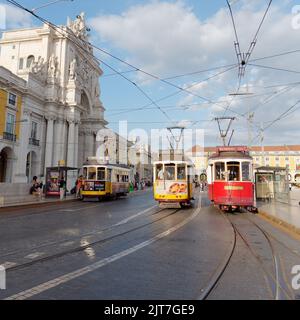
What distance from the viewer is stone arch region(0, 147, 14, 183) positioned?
33562 mm

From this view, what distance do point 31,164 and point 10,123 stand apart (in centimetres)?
781

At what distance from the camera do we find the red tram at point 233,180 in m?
15.4

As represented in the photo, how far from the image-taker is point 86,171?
82.5 ft

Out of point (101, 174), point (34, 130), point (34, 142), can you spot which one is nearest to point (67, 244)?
point (101, 174)

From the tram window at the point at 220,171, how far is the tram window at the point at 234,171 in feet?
1.05

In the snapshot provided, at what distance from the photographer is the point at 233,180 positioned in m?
15.5

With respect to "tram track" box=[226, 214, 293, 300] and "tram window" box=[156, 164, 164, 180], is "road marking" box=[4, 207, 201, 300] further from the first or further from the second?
"tram window" box=[156, 164, 164, 180]

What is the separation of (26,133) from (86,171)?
14.9m

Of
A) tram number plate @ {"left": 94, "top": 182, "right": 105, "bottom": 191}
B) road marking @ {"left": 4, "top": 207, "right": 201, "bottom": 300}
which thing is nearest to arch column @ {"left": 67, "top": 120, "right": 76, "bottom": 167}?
tram number plate @ {"left": 94, "top": 182, "right": 105, "bottom": 191}

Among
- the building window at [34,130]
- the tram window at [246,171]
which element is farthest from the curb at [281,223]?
the building window at [34,130]

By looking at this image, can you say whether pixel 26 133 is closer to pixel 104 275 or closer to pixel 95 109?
pixel 95 109

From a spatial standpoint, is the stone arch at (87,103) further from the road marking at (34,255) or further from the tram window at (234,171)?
the road marking at (34,255)

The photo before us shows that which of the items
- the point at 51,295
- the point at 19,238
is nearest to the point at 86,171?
the point at 19,238

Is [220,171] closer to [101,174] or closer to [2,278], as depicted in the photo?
[101,174]
